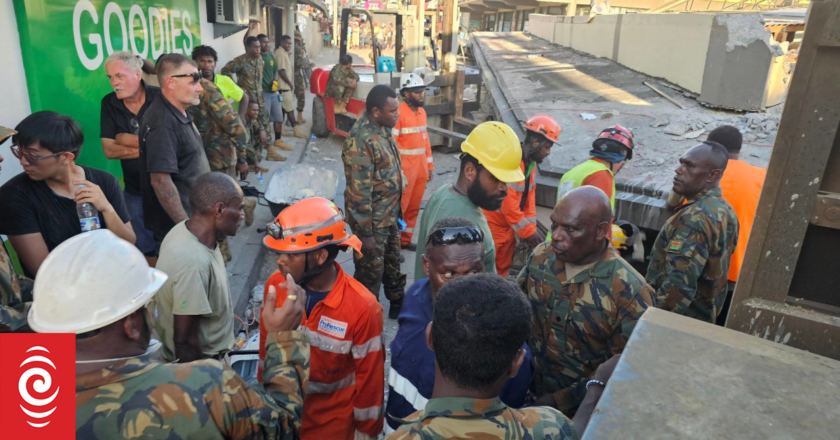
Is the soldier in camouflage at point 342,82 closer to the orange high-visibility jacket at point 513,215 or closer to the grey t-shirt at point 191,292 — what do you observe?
the orange high-visibility jacket at point 513,215

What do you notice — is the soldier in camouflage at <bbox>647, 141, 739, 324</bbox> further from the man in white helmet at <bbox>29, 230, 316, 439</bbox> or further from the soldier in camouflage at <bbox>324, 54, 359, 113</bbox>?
the soldier in camouflage at <bbox>324, 54, 359, 113</bbox>

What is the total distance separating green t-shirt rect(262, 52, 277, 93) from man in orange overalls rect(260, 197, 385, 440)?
8041 mm

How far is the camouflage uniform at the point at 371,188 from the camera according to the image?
14.8 feet

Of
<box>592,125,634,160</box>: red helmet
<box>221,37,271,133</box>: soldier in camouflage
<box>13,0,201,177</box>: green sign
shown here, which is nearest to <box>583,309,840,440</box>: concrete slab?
<box>592,125,634,160</box>: red helmet

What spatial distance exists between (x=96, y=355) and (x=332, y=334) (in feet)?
3.21

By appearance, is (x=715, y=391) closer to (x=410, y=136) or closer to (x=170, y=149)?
(x=170, y=149)

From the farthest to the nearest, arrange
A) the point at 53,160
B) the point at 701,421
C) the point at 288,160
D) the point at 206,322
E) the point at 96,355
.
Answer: the point at 288,160 → the point at 53,160 → the point at 206,322 → the point at 96,355 → the point at 701,421

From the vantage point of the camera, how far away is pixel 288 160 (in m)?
9.71

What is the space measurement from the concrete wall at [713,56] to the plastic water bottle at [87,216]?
26.3 ft

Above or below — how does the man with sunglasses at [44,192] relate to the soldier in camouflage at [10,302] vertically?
above

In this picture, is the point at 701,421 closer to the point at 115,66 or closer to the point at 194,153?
the point at 194,153

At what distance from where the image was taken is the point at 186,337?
7.66 ft

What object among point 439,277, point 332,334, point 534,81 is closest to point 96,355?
point 332,334

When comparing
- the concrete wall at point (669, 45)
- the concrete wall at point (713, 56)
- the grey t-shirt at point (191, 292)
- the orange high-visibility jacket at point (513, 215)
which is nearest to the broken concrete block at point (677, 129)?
the concrete wall at point (713, 56)
